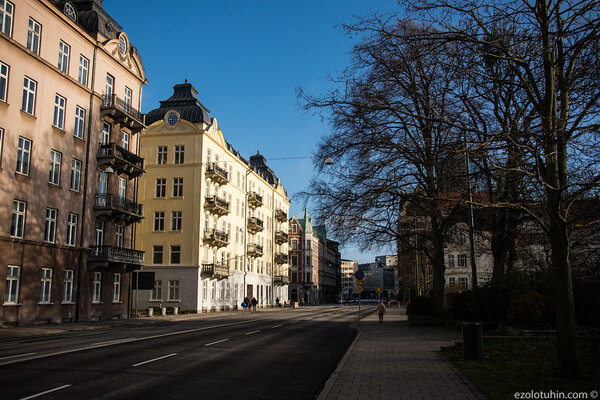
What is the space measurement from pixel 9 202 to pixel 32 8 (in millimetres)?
10591

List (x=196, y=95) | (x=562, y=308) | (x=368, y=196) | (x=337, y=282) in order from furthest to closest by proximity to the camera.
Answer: (x=337, y=282) → (x=196, y=95) → (x=368, y=196) → (x=562, y=308)

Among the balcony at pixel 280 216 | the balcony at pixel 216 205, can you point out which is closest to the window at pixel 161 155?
the balcony at pixel 216 205

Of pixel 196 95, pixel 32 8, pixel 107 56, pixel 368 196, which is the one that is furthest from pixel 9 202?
pixel 196 95

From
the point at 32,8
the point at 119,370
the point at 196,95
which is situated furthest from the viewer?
the point at 196,95

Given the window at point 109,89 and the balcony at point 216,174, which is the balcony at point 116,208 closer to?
the window at point 109,89

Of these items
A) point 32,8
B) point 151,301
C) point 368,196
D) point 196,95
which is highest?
point 196,95

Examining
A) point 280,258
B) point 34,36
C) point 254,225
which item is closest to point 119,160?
point 34,36

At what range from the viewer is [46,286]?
27812 mm

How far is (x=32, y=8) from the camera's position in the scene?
26.8 meters

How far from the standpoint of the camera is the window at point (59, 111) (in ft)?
94.5

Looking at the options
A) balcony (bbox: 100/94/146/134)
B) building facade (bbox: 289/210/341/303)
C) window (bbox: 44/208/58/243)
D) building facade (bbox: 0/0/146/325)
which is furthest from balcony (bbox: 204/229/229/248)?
building facade (bbox: 289/210/341/303)

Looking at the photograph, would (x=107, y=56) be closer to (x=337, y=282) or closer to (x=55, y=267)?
(x=55, y=267)

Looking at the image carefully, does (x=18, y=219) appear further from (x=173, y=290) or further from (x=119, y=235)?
(x=173, y=290)

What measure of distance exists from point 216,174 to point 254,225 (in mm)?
16215
